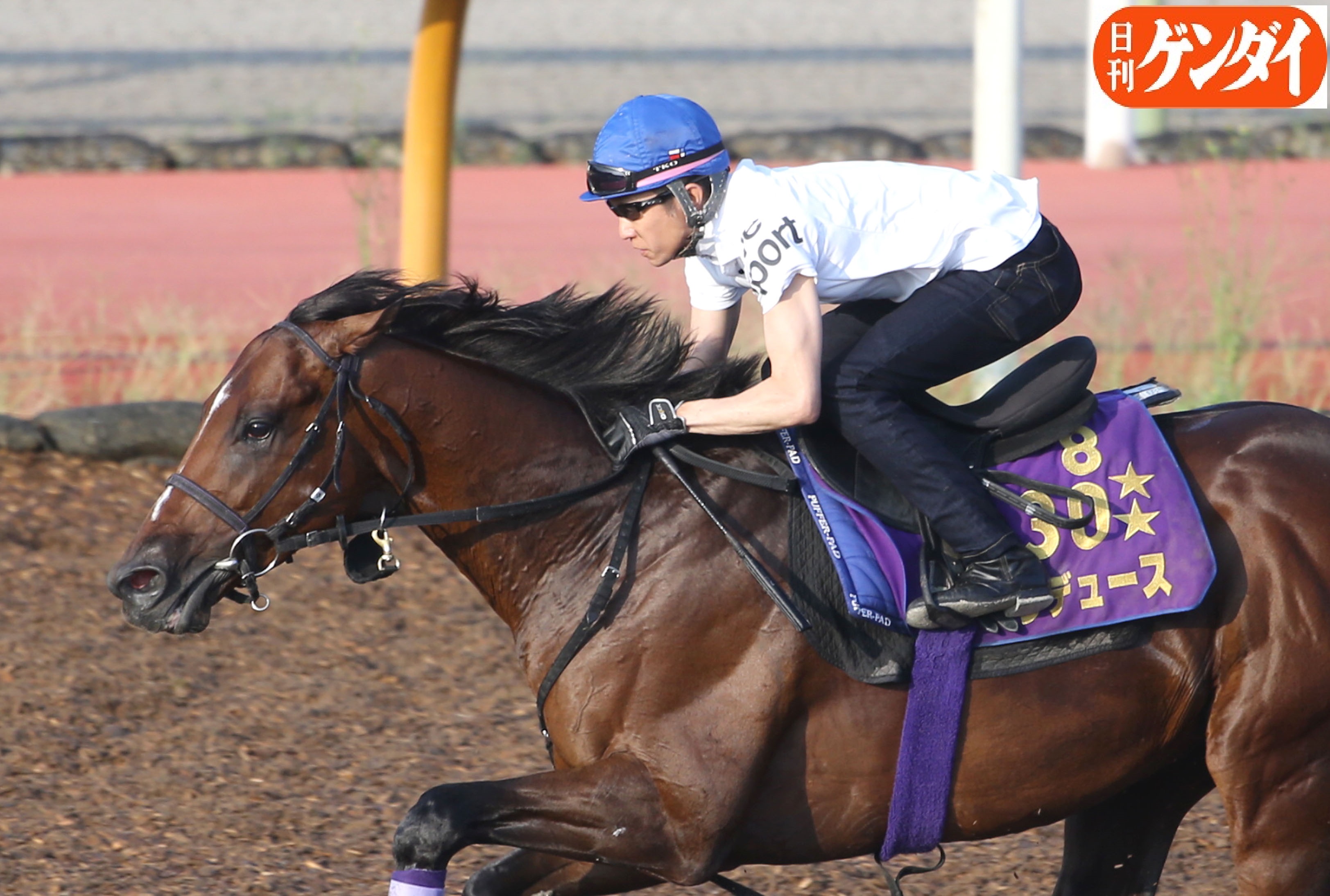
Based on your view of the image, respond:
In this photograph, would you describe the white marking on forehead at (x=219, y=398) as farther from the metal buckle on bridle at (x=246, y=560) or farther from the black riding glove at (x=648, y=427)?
the black riding glove at (x=648, y=427)

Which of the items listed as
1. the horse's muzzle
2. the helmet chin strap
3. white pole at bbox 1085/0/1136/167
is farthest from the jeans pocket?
white pole at bbox 1085/0/1136/167

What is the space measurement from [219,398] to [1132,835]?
2.41 m

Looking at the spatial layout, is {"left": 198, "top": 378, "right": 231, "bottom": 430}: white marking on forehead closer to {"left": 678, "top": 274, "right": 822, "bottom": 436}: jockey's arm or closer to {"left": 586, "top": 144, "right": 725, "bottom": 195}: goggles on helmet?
{"left": 586, "top": 144, "right": 725, "bottom": 195}: goggles on helmet

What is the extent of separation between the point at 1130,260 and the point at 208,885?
6.81m

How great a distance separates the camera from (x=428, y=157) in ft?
28.9

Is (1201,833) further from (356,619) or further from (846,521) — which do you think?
(356,619)

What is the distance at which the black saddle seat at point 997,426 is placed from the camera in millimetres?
3564

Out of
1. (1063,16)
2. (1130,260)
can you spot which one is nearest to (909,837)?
(1130,260)

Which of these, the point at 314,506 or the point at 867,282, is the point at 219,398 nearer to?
the point at 314,506

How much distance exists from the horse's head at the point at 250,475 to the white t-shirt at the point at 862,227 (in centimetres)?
76

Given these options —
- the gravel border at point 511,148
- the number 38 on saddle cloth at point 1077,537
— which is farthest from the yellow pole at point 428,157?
the gravel border at point 511,148

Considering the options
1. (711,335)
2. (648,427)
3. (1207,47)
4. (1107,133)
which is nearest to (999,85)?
(1207,47)

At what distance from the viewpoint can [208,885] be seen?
4438 millimetres

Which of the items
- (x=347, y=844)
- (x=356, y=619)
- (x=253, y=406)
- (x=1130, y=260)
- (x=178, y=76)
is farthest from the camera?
(x=178, y=76)
